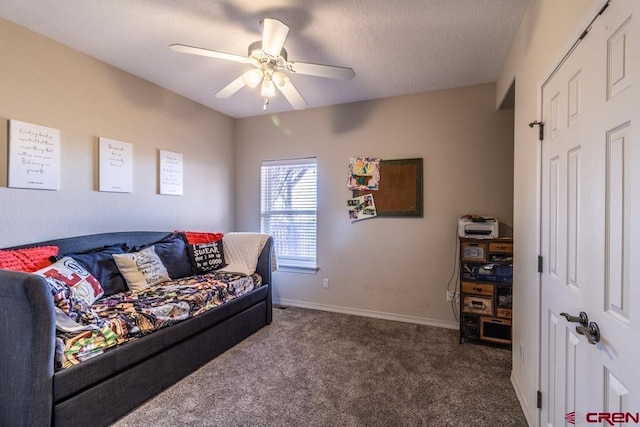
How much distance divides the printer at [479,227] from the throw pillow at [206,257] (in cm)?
251

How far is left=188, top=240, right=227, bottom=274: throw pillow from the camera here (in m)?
3.07

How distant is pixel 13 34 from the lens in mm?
2109

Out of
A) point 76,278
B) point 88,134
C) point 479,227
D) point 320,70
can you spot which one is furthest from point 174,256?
point 479,227

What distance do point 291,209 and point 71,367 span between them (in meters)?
2.78

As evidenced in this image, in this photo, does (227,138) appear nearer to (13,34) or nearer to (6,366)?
(13,34)

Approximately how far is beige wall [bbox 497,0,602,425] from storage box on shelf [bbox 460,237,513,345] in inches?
23.2

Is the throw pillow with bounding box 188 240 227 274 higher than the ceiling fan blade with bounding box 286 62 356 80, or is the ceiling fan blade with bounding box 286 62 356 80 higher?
the ceiling fan blade with bounding box 286 62 356 80

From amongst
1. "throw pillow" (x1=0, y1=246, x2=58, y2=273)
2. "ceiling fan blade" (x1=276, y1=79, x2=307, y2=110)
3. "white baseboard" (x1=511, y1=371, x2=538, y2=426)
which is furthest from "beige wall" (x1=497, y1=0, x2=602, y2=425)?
"throw pillow" (x1=0, y1=246, x2=58, y2=273)

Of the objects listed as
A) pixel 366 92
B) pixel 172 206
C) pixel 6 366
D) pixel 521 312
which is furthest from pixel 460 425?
pixel 172 206

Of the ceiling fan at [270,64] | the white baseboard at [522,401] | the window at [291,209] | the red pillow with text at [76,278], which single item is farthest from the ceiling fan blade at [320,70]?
the white baseboard at [522,401]

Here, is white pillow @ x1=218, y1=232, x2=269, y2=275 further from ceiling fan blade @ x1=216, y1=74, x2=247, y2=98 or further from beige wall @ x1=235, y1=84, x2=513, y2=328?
ceiling fan blade @ x1=216, y1=74, x2=247, y2=98

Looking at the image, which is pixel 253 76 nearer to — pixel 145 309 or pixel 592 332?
pixel 145 309

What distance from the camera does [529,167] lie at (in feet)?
5.99

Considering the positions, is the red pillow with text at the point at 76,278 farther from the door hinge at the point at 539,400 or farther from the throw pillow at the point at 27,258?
the door hinge at the point at 539,400
